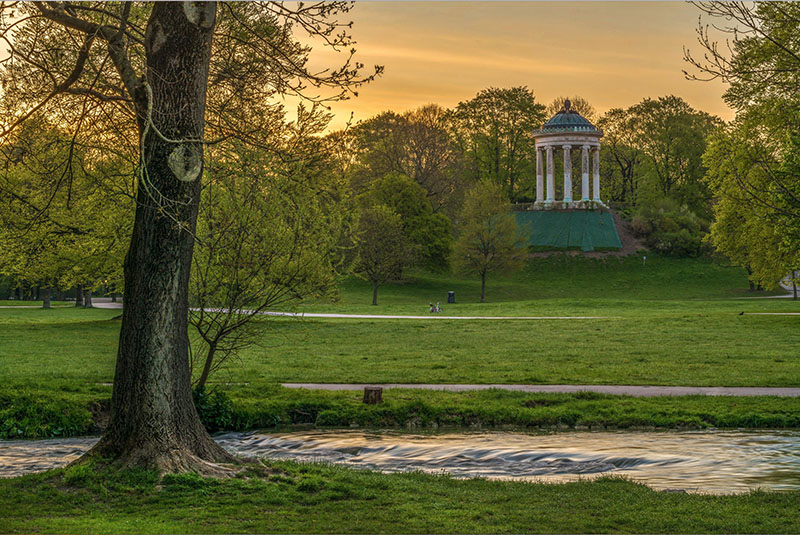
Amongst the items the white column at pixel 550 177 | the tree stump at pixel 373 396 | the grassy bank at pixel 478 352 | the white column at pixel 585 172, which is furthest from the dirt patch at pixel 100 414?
the white column at pixel 585 172

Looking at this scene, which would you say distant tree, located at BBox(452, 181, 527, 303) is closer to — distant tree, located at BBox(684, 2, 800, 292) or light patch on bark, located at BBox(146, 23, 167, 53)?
distant tree, located at BBox(684, 2, 800, 292)

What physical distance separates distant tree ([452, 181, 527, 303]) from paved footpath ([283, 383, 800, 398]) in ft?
144

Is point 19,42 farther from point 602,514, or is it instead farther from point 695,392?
point 695,392

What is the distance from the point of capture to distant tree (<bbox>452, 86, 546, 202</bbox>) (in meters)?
92.6

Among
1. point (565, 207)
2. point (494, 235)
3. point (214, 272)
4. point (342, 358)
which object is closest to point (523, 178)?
point (565, 207)

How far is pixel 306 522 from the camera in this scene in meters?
8.92

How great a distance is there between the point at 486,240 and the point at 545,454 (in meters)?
50.7

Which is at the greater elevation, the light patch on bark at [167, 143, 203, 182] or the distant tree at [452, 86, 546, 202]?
the distant tree at [452, 86, 546, 202]

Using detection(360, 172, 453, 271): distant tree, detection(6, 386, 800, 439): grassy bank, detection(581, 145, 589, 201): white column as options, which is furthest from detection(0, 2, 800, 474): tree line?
detection(581, 145, 589, 201): white column

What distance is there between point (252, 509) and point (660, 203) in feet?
266

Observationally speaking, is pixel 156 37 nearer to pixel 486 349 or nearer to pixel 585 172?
pixel 486 349

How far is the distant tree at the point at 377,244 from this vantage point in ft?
191

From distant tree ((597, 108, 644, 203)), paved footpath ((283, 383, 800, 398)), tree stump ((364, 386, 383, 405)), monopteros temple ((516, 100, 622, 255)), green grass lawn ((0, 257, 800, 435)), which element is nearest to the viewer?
tree stump ((364, 386, 383, 405))

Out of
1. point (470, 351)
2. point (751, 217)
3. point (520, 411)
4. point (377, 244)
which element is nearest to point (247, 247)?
point (520, 411)
